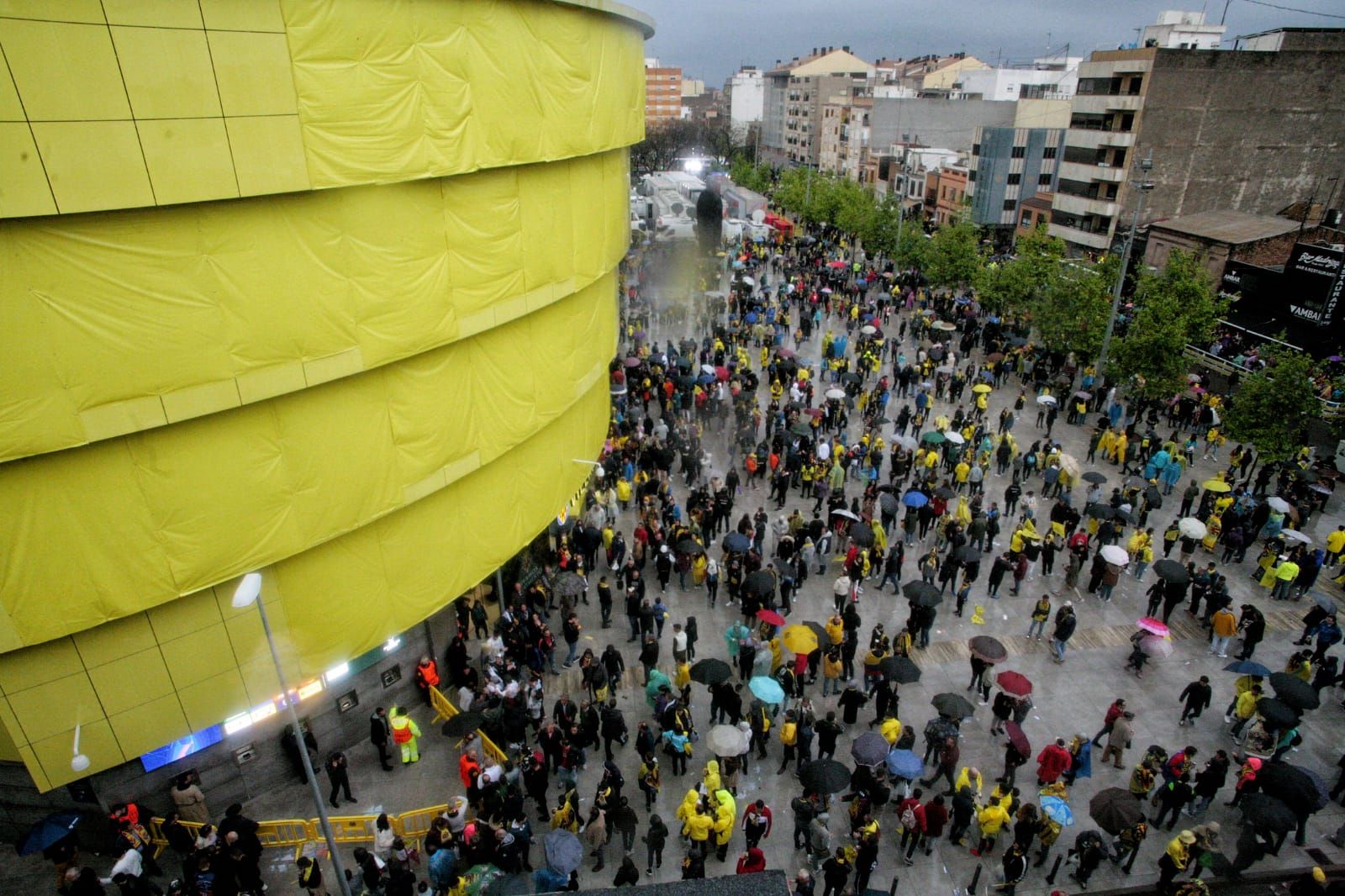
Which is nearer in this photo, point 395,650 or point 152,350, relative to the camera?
point 152,350

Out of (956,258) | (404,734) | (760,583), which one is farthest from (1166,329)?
(404,734)

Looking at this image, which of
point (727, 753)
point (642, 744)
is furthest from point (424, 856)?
point (727, 753)

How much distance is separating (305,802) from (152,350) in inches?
325

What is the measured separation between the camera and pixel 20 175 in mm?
8336

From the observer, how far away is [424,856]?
40.2ft

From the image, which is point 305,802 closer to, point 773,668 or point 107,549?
point 107,549

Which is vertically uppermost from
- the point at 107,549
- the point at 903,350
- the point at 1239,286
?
the point at 107,549

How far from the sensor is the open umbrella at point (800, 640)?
14.5m

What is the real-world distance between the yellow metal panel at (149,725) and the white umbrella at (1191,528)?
876 inches

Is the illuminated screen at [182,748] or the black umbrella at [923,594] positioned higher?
the illuminated screen at [182,748]

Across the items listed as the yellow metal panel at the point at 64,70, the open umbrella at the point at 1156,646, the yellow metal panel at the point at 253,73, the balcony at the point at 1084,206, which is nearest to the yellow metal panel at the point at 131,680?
the yellow metal panel at the point at 64,70

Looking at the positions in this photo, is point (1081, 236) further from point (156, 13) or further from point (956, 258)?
point (156, 13)

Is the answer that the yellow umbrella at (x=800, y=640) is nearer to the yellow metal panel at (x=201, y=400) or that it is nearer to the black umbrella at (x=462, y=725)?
the black umbrella at (x=462, y=725)

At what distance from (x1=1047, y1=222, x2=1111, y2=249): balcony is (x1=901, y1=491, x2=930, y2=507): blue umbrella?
44816 millimetres
